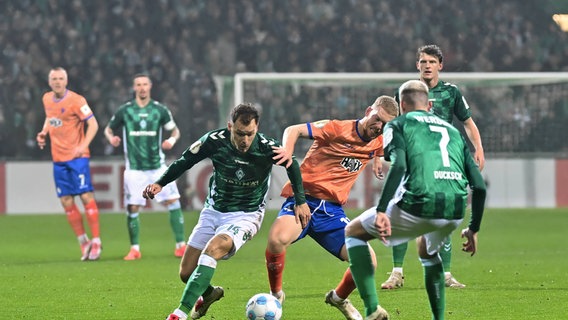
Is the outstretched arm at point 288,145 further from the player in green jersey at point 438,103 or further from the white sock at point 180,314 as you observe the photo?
the player in green jersey at point 438,103

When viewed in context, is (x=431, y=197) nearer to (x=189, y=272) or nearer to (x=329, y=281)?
(x=189, y=272)

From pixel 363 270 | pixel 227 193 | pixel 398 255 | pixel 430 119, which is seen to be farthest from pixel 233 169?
pixel 398 255

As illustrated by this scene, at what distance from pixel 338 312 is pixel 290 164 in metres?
1.32

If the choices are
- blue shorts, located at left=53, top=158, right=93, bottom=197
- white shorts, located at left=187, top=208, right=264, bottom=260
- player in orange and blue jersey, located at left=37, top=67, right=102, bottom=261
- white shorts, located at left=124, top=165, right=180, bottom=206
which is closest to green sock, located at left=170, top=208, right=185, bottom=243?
white shorts, located at left=124, top=165, right=180, bottom=206

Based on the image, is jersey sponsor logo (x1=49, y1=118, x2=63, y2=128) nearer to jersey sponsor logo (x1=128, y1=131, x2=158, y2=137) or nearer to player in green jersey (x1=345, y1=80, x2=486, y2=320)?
jersey sponsor logo (x1=128, y1=131, x2=158, y2=137)

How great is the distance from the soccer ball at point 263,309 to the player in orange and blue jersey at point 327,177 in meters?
0.51

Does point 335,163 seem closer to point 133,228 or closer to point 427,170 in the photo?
point 427,170

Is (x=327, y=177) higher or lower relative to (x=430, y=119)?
lower

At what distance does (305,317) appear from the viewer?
8.17 meters

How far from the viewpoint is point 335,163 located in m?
8.44

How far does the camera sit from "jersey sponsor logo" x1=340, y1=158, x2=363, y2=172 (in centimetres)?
845

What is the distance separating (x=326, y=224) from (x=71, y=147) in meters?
5.89

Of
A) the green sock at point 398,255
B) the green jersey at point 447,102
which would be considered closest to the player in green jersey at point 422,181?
the green jersey at point 447,102

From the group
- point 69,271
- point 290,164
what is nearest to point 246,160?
point 290,164
